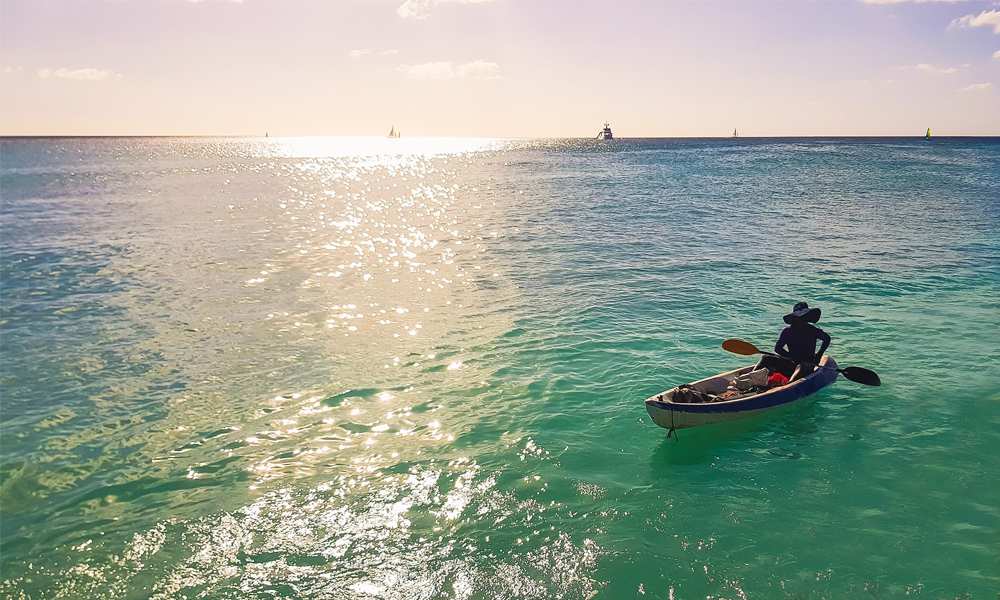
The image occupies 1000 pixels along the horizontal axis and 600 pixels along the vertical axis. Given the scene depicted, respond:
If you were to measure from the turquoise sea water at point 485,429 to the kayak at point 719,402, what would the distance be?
1.48 ft

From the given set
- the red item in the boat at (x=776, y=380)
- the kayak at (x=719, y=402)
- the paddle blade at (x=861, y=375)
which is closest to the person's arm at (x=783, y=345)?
the red item in the boat at (x=776, y=380)

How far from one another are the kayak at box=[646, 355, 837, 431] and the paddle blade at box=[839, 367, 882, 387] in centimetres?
54

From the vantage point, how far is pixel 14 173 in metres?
75.4

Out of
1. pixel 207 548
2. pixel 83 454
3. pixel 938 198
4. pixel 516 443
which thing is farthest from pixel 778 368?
pixel 938 198

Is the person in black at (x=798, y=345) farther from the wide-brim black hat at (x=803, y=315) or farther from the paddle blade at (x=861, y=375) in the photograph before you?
the paddle blade at (x=861, y=375)

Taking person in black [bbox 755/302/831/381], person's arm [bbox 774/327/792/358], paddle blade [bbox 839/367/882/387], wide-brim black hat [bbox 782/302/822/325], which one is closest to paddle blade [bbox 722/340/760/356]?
person in black [bbox 755/302/831/381]

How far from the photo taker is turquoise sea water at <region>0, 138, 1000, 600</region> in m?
7.98

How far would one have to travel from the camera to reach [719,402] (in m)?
10.8

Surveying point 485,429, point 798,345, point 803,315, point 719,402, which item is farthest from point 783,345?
point 485,429

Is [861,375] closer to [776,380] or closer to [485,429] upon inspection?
[776,380]

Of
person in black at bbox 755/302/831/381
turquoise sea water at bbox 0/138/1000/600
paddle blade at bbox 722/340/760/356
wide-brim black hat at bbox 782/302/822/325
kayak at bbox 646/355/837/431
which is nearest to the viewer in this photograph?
turquoise sea water at bbox 0/138/1000/600

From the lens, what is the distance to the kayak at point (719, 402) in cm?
1063

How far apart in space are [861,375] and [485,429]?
27.6 ft

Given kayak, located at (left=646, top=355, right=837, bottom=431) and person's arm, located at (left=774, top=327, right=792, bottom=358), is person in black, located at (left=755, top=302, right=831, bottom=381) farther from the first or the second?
kayak, located at (left=646, top=355, right=837, bottom=431)
